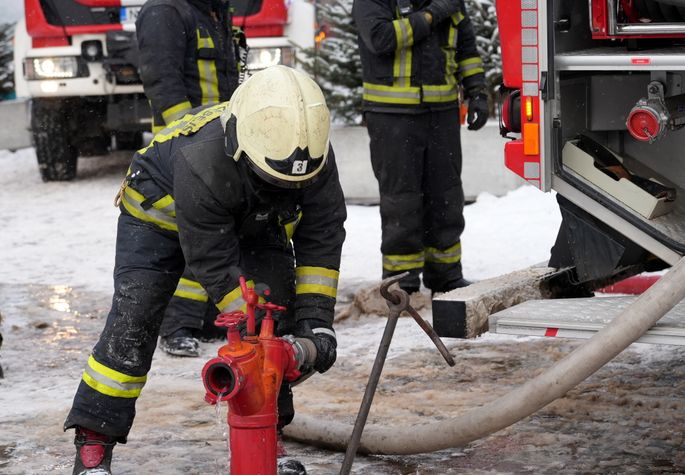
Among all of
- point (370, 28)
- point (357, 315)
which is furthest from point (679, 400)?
point (370, 28)

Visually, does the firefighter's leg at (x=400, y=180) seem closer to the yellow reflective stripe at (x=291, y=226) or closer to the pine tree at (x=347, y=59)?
the yellow reflective stripe at (x=291, y=226)

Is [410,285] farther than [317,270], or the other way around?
[410,285]

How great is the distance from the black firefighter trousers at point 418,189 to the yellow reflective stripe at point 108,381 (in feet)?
8.35

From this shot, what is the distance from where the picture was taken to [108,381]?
3811 mm

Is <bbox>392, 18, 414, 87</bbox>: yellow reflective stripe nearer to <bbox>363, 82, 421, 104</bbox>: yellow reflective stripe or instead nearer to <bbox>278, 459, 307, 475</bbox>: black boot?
<bbox>363, 82, 421, 104</bbox>: yellow reflective stripe

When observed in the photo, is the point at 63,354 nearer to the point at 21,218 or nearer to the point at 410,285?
the point at 410,285

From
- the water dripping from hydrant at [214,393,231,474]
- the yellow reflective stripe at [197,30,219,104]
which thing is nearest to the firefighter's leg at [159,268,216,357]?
the yellow reflective stripe at [197,30,219,104]

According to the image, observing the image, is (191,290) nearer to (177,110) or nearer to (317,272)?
(177,110)

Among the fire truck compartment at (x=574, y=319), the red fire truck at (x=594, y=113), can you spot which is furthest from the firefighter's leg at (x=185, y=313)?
the fire truck compartment at (x=574, y=319)

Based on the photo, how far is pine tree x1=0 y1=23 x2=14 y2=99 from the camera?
1435cm

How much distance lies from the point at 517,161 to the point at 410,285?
2.21 m

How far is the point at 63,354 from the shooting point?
5.70 m

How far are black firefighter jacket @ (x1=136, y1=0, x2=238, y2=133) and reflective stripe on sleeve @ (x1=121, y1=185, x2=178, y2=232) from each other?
1738 mm

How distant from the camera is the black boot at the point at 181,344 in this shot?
218 inches
